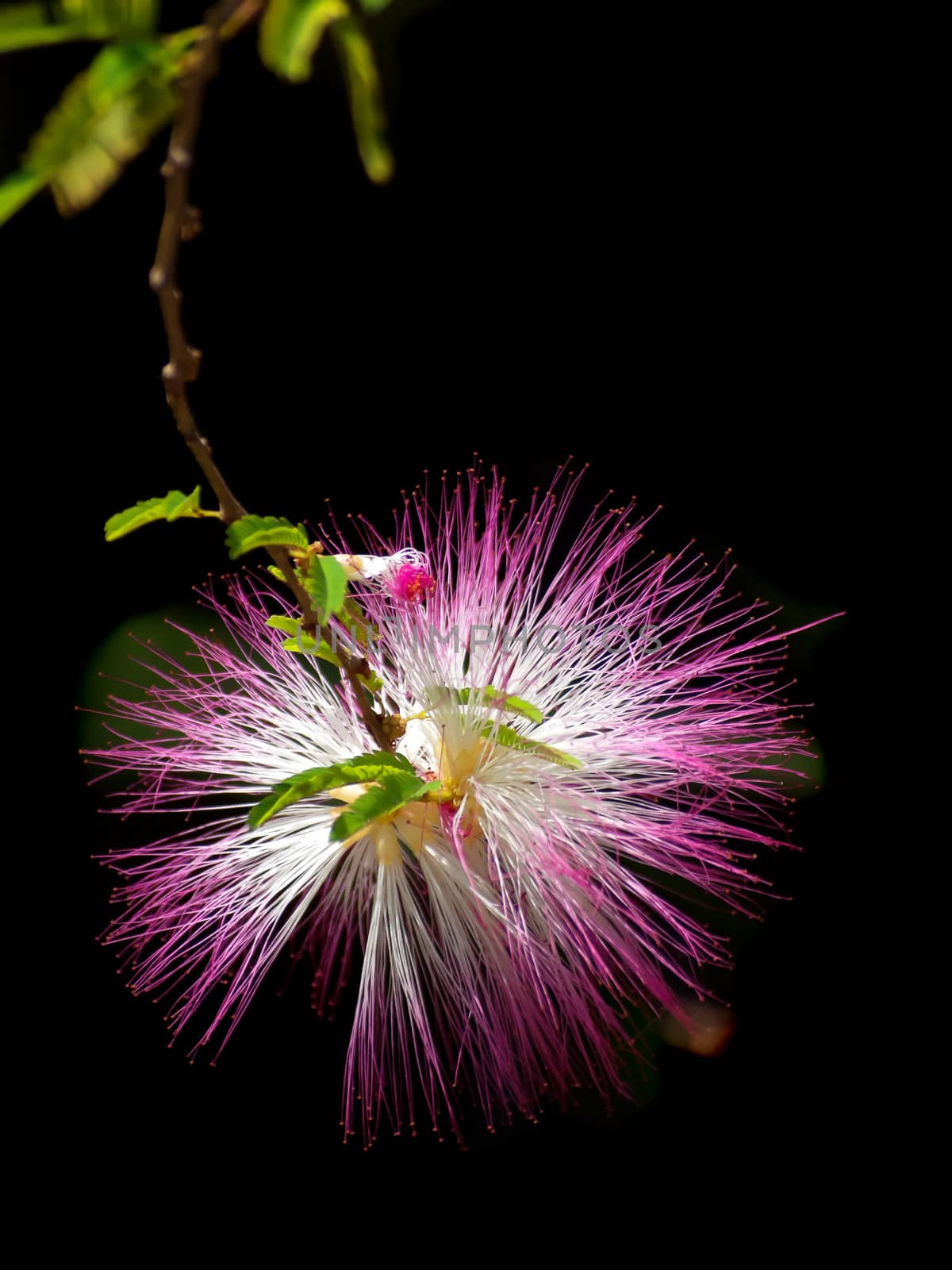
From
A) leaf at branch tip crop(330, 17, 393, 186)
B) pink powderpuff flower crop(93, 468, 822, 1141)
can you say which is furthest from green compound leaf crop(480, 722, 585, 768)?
leaf at branch tip crop(330, 17, 393, 186)

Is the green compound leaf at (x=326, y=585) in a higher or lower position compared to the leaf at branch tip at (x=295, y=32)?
lower

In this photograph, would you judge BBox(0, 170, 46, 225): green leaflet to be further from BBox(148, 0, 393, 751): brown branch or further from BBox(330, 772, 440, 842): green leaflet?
BBox(330, 772, 440, 842): green leaflet

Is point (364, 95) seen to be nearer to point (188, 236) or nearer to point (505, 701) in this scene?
point (188, 236)

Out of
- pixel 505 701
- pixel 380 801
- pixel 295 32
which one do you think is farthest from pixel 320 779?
pixel 295 32

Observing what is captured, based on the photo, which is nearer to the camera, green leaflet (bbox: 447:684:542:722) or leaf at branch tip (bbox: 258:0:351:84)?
leaf at branch tip (bbox: 258:0:351:84)

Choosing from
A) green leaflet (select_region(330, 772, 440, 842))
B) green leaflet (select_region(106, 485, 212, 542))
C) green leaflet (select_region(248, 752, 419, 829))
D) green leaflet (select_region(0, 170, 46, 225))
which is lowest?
green leaflet (select_region(330, 772, 440, 842))

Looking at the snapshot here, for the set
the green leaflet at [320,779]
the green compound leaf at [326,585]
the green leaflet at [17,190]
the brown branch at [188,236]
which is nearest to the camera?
the green leaflet at [17,190]

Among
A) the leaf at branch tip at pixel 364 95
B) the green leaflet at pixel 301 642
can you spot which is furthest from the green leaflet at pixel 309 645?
the leaf at branch tip at pixel 364 95

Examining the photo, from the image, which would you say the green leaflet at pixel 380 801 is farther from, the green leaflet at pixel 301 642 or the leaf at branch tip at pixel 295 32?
the leaf at branch tip at pixel 295 32
